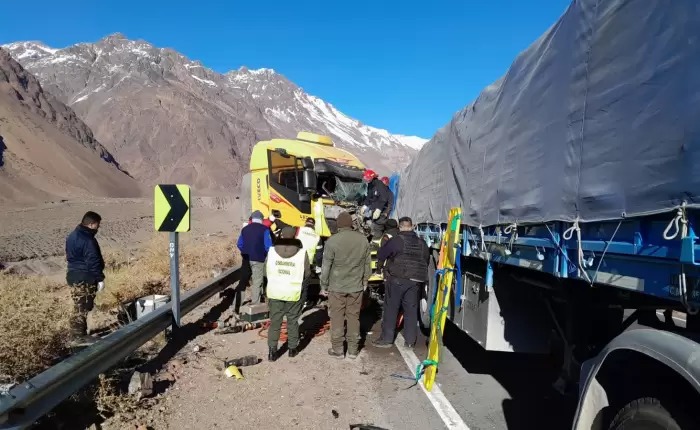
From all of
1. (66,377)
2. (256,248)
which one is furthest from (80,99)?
(66,377)

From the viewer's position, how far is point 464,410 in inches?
197

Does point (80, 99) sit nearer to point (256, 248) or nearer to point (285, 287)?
point (256, 248)

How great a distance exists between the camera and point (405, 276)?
729 centimetres

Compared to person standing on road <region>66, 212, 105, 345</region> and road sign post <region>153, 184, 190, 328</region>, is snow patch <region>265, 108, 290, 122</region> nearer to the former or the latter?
person standing on road <region>66, 212, 105, 345</region>

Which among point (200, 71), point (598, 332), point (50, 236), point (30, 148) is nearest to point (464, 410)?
point (598, 332)

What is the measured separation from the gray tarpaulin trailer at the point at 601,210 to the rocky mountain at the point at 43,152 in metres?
53.9

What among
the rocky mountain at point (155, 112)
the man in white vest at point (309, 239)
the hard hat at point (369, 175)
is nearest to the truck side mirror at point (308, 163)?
the hard hat at point (369, 175)

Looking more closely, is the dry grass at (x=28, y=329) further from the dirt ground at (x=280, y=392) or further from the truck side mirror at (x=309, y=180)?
the truck side mirror at (x=309, y=180)

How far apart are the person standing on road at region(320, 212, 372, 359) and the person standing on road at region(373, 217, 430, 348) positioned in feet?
1.24

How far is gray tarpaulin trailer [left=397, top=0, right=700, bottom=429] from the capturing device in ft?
8.34

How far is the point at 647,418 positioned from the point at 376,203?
8786mm

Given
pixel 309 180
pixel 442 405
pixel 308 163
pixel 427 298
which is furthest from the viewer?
pixel 308 163

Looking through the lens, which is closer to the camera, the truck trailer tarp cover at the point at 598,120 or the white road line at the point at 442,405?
the truck trailer tarp cover at the point at 598,120

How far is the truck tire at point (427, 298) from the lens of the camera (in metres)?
7.83
